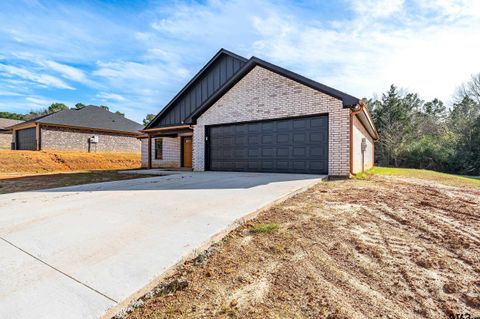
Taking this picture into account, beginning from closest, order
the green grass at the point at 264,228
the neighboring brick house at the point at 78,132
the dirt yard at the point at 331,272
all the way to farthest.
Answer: the dirt yard at the point at 331,272, the green grass at the point at 264,228, the neighboring brick house at the point at 78,132

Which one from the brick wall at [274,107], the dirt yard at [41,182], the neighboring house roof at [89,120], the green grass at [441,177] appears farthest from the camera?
the neighboring house roof at [89,120]

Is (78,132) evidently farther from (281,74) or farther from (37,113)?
(37,113)

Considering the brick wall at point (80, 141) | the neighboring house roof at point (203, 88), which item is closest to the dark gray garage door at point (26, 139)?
the brick wall at point (80, 141)

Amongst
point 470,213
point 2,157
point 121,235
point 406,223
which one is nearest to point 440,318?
point 406,223

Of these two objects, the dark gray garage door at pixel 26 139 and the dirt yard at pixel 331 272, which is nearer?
the dirt yard at pixel 331 272

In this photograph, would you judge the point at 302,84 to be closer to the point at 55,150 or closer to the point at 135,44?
the point at 135,44

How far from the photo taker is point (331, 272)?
212 centimetres

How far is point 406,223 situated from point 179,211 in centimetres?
334

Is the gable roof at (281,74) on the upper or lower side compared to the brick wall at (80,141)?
upper

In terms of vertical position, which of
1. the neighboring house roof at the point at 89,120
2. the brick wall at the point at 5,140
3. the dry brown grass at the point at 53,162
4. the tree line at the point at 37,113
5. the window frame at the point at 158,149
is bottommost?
the dry brown grass at the point at 53,162

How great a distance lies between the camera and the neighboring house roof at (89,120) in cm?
2060

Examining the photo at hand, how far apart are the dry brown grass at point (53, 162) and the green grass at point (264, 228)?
15.4m

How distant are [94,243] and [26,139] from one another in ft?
85.2

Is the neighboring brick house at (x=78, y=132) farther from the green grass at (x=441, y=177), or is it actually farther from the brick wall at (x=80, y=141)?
the green grass at (x=441, y=177)
